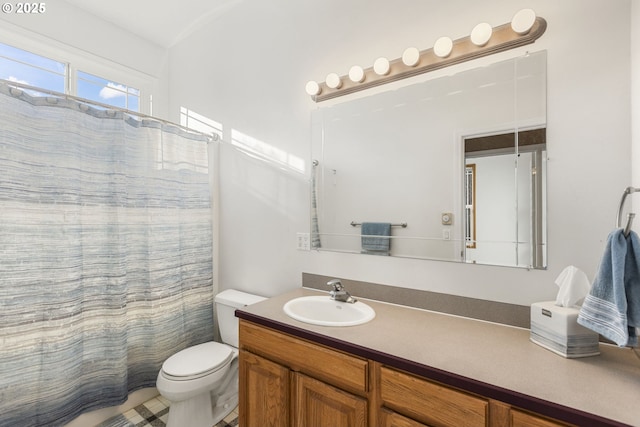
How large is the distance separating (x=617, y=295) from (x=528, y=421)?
45cm

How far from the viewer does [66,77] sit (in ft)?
7.26

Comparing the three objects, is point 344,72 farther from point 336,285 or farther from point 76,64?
point 76,64

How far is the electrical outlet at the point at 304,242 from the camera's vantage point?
192cm

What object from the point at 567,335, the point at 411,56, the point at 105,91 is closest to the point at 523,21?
the point at 411,56

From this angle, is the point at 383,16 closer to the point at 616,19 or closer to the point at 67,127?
the point at 616,19

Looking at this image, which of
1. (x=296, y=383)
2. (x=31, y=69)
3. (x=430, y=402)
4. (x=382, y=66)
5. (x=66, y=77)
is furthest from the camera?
(x=66, y=77)

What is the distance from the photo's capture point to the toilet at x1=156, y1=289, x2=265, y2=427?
1645 mm

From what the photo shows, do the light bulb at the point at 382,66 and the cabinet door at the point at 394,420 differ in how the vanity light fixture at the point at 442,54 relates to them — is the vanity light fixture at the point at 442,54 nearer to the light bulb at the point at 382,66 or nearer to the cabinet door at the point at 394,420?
the light bulb at the point at 382,66

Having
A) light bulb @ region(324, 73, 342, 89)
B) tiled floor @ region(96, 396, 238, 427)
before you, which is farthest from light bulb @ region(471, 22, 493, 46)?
tiled floor @ region(96, 396, 238, 427)

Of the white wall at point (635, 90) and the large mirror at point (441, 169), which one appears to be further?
the large mirror at point (441, 169)

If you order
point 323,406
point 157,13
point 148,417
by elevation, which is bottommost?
point 148,417

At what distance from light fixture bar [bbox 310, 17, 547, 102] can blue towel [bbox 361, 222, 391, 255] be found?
796 millimetres

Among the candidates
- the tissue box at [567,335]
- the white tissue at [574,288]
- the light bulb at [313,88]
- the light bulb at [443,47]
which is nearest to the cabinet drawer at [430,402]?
the tissue box at [567,335]

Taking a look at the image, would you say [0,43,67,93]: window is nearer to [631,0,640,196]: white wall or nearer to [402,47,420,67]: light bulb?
[402,47,420,67]: light bulb
